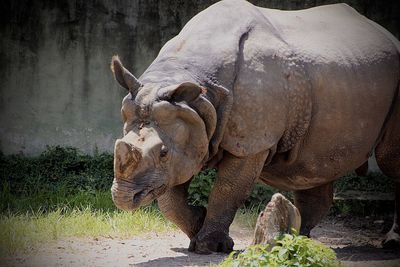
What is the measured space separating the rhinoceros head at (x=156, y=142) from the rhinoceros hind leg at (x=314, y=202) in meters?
1.93

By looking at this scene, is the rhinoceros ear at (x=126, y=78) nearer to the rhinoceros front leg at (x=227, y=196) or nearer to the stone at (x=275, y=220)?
the rhinoceros front leg at (x=227, y=196)

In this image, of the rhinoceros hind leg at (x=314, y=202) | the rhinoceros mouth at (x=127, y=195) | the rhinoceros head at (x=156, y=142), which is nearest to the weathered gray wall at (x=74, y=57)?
the rhinoceros hind leg at (x=314, y=202)

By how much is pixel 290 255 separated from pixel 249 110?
1.65 m

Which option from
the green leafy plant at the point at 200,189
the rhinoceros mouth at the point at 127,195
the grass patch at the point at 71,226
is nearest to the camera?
the rhinoceros mouth at the point at 127,195

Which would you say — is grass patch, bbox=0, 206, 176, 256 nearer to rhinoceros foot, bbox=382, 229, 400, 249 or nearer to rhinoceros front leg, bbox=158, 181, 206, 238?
rhinoceros front leg, bbox=158, 181, 206, 238

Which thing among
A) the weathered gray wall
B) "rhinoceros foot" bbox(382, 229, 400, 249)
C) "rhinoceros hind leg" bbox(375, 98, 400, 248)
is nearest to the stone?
"rhinoceros hind leg" bbox(375, 98, 400, 248)

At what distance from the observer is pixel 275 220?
579 cm

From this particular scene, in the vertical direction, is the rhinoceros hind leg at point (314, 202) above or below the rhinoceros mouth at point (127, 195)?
below

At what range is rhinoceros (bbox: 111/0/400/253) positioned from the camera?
6.49 meters

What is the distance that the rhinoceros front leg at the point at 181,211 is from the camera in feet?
23.4

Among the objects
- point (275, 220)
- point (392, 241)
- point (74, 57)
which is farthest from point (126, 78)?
point (74, 57)

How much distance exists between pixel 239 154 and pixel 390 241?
2235mm

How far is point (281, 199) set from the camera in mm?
5797

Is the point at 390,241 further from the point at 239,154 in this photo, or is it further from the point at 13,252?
the point at 13,252
